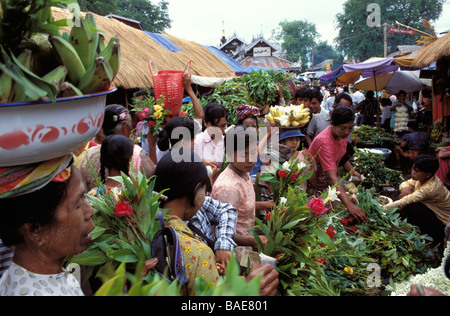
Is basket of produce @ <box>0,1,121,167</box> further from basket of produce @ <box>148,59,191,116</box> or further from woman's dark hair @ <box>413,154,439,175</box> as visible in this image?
woman's dark hair @ <box>413,154,439,175</box>

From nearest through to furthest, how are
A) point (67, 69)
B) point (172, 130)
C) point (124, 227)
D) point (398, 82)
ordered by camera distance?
point (67, 69), point (124, 227), point (172, 130), point (398, 82)

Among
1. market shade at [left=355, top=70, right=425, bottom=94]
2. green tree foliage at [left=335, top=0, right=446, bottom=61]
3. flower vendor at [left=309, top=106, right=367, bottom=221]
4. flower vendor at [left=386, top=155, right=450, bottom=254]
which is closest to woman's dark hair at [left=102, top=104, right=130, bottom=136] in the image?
flower vendor at [left=309, top=106, right=367, bottom=221]

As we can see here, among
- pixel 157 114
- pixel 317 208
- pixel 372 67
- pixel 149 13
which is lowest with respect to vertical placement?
pixel 317 208

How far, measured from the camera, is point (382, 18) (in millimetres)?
47875

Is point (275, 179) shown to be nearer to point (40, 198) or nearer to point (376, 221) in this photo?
point (376, 221)

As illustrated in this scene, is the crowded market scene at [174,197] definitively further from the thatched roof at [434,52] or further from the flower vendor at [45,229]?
the thatched roof at [434,52]

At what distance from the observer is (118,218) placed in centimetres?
180

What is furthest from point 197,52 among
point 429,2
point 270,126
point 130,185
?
point 429,2

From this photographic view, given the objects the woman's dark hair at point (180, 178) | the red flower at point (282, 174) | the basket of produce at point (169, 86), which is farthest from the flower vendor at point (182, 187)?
the basket of produce at point (169, 86)

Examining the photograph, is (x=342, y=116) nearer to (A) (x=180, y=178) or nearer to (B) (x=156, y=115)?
(B) (x=156, y=115)

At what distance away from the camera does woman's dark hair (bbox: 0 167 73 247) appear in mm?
1148

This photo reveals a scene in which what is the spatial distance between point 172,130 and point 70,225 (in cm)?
212

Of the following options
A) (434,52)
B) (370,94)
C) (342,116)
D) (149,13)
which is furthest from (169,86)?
(149,13)

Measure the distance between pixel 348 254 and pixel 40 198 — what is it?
235cm
